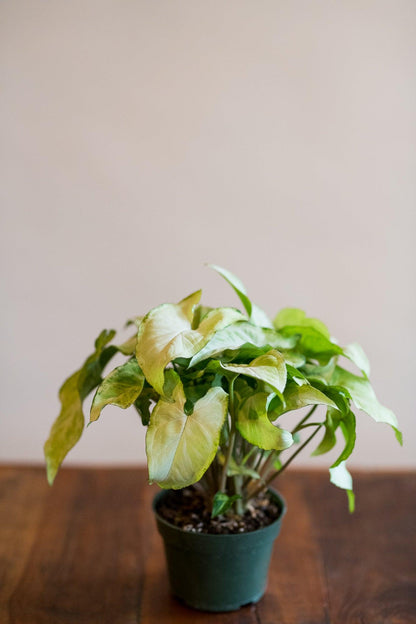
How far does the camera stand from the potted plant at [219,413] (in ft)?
2.51

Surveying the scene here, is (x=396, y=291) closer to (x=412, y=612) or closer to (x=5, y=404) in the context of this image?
(x=412, y=612)

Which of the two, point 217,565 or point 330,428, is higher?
point 330,428

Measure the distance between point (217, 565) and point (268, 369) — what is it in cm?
31

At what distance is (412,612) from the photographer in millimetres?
953

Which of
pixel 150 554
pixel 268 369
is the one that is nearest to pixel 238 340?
pixel 268 369

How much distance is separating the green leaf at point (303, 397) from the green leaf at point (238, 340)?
0.06 m

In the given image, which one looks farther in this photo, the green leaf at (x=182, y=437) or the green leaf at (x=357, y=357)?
the green leaf at (x=357, y=357)

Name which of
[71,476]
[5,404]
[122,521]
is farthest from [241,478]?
[5,404]

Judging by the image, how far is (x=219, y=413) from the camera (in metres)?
0.76

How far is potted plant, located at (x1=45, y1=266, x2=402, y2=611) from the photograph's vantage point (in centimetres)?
77

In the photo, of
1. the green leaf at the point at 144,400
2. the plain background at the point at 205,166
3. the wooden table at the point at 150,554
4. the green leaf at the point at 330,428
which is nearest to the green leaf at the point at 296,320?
the green leaf at the point at 330,428

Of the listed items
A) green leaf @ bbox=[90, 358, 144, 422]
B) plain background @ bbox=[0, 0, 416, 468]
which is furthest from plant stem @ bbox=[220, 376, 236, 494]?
plain background @ bbox=[0, 0, 416, 468]

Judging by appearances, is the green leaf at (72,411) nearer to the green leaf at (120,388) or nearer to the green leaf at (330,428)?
the green leaf at (120,388)

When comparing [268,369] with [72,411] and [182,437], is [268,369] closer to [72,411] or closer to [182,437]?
[182,437]
